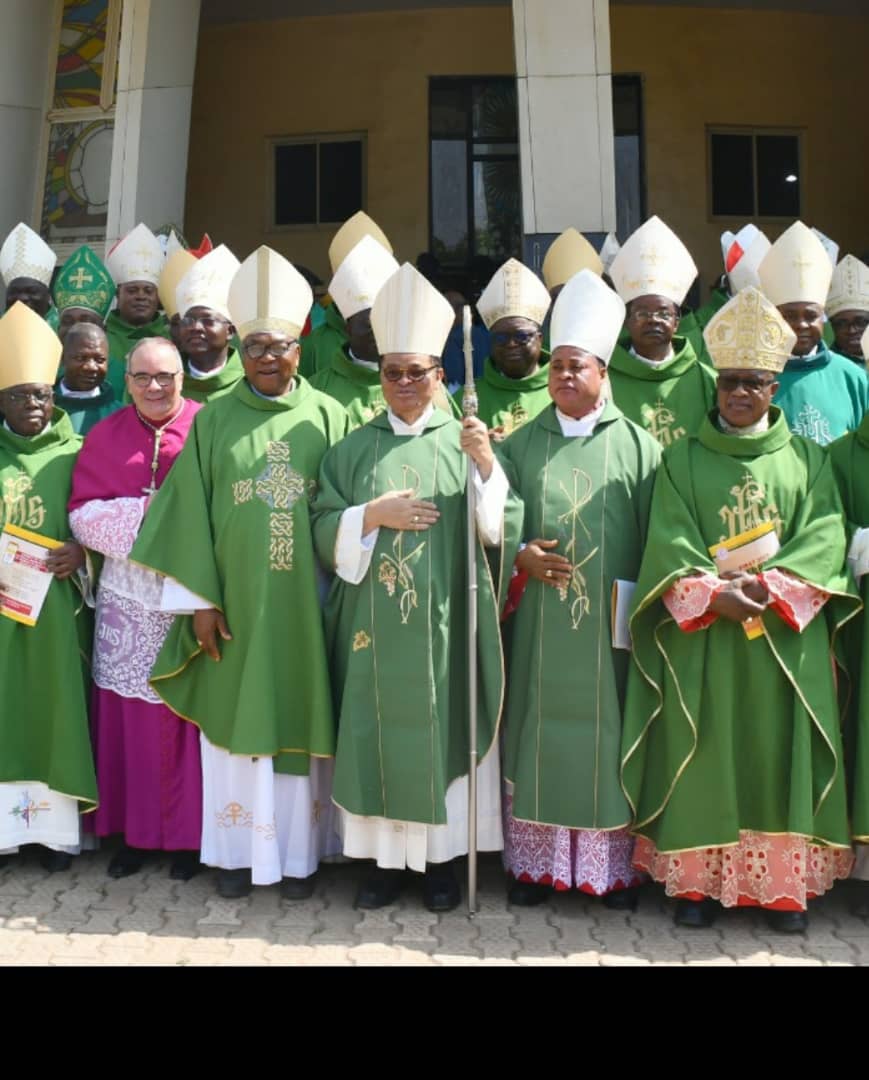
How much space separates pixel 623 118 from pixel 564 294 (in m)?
9.18

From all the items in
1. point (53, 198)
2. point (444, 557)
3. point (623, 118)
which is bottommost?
point (444, 557)

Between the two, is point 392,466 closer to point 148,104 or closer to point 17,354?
point 17,354

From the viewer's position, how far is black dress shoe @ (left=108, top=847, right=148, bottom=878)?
5277 mm

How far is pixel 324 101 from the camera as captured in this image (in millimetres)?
13547

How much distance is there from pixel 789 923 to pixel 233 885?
2.03m

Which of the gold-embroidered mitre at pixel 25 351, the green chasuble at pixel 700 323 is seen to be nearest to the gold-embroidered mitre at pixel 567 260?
the green chasuble at pixel 700 323

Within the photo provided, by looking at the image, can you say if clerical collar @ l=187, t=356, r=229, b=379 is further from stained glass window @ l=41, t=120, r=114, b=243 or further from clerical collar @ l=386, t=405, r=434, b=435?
stained glass window @ l=41, t=120, r=114, b=243

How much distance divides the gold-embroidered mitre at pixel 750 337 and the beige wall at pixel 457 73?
858 centimetres

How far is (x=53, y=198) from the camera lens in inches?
428

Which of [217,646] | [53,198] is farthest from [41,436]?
[53,198]

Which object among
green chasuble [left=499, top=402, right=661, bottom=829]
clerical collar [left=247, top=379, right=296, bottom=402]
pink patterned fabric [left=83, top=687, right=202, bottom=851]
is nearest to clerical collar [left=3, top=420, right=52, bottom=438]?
clerical collar [left=247, top=379, right=296, bottom=402]

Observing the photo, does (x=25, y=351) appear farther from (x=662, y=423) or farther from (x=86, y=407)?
(x=662, y=423)

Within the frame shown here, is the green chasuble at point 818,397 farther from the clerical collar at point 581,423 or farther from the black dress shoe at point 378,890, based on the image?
the black dress shoe at point 378,890

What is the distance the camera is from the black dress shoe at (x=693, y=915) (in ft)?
15.6
